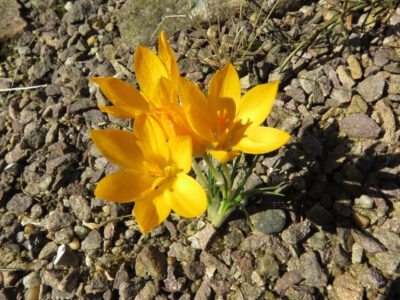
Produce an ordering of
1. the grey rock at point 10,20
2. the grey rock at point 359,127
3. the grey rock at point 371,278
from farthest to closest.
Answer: the grey rock at point 10,20, the grey rock at point 359,127, the grey rock at point 371,278

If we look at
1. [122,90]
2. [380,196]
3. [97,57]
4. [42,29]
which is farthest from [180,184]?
[42,29]

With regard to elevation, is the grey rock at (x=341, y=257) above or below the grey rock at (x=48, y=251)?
above

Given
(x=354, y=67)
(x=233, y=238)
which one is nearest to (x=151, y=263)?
(x=233, y=238)

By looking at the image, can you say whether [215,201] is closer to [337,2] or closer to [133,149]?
[133,149]

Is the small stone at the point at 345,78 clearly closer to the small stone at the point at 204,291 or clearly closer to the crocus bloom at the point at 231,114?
the crocus bloom at the point at 231,114

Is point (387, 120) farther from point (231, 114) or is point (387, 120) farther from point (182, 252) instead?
point (182, 252)

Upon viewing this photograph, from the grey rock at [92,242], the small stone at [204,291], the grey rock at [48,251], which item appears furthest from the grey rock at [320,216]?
the grey rock at [48,251]

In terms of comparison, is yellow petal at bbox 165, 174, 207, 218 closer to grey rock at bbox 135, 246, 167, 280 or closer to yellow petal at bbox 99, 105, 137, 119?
yellow petal at bbox 99, 105, 137, 119
